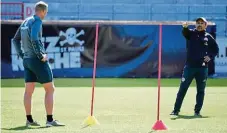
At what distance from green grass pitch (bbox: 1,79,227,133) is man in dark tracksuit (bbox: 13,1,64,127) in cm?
43

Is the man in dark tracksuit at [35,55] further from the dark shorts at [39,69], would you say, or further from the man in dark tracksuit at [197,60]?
the man in dark tracksuit at [197,60]

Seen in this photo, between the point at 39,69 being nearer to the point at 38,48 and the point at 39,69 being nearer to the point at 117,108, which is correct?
the point at 38,48

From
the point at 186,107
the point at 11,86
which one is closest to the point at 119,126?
the point at 186,107

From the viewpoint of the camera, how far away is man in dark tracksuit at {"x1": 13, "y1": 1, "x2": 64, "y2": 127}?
8.95 metres

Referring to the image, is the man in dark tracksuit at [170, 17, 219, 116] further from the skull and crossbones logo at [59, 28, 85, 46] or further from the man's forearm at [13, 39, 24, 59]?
the skull and crossbones logo at [59, 28, 85, 46]

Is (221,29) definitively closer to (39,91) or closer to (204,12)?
(204,12)

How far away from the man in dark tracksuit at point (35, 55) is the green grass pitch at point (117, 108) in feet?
1.41

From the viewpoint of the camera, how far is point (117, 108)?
1212 cm

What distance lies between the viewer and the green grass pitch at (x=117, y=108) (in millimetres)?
9203

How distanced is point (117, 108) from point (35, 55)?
11.2ft

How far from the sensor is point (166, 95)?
15242 mm

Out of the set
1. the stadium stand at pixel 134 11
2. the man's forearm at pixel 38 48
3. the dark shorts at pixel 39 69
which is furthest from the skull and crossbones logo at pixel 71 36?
the man's forearm at pixel 38 48

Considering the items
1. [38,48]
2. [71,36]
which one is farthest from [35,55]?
[71,36]

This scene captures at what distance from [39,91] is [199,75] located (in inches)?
235
